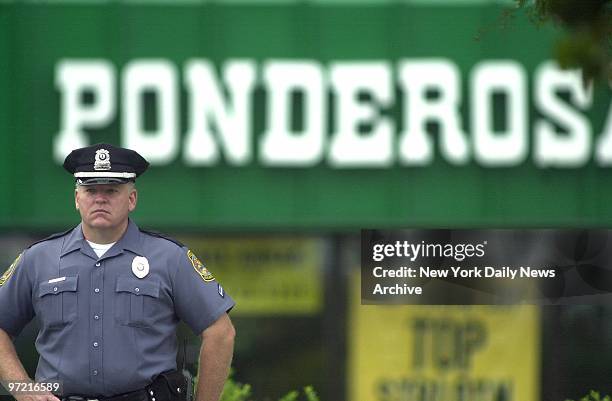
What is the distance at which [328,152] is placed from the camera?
10.2m

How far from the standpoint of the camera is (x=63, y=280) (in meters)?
4.99

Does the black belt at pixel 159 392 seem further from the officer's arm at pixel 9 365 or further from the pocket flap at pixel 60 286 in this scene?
the pocket flap at pixel 60 286

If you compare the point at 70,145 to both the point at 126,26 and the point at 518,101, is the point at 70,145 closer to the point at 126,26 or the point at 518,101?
the point at 126,26

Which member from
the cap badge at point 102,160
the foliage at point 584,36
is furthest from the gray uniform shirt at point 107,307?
the foliage at point 584,36

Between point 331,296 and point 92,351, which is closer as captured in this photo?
point 92,351

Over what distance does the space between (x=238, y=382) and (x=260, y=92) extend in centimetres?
242

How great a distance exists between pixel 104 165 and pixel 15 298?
2.15 feet

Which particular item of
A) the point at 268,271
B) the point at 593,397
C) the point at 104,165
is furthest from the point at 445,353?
the point at 104,165

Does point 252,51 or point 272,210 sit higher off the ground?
point 252,51

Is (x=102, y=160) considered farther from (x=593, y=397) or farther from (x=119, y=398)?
(x=593, y=397)

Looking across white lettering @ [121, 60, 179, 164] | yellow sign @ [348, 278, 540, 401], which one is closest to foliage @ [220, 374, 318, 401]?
yellow sign @ [348, 278, 540, 401]

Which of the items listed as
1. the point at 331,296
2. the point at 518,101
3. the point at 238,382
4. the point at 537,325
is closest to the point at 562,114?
the point at 518,101

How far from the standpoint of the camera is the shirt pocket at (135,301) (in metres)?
4.99

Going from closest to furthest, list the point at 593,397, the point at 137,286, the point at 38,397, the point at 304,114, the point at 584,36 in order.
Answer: the point at 584,36, the point at 38,397, the point at 137,286, the point at 304,114, the point at 593,397
